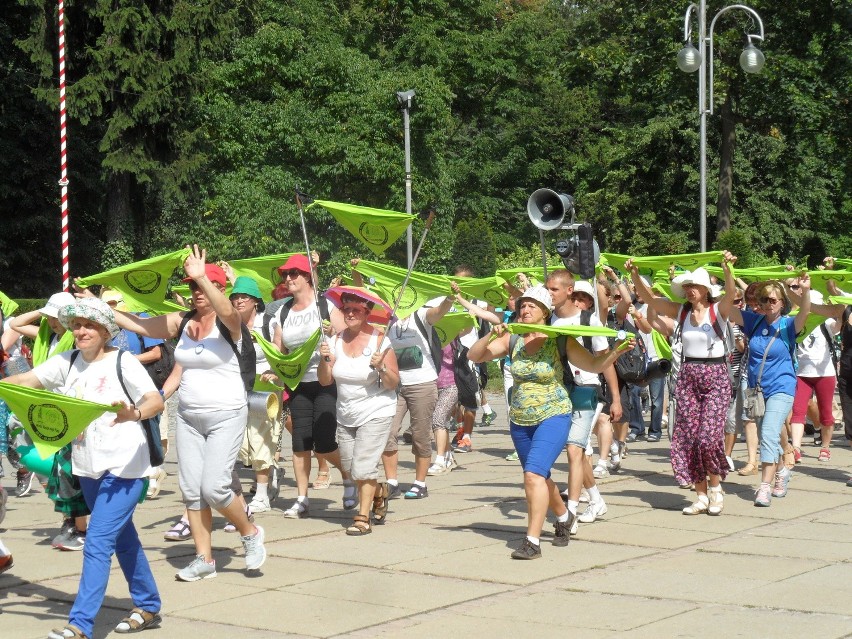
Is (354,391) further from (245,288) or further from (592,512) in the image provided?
(592,512)

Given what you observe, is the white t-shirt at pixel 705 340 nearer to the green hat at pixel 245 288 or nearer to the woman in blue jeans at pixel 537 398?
the woman in blue jeans at pixel 537 398

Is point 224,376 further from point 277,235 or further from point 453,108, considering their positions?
point 453,108

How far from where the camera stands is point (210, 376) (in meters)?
7.60

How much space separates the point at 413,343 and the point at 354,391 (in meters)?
1.85

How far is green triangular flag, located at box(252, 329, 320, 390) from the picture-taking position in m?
9.51

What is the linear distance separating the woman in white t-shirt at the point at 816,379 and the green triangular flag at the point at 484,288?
2.92m

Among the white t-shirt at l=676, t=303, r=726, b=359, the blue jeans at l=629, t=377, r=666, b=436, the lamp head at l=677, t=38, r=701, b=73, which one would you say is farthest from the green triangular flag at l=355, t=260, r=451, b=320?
the lamp head at l=677, t=38, r=701, b=73

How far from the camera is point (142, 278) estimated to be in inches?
368

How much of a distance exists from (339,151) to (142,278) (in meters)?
28.0

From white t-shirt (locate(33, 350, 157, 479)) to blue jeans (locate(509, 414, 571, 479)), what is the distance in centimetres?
275

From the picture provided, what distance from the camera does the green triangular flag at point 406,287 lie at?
10727 mm

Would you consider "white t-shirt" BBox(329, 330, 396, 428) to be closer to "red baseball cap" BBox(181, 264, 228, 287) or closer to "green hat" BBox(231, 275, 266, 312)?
"green hat" BBox(231, 275, 266, 312)

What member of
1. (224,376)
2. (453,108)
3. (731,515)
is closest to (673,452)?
(731,515)

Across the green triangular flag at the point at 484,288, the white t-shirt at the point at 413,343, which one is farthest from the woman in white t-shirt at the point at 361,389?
the green triangular flag at the point at 484,288
